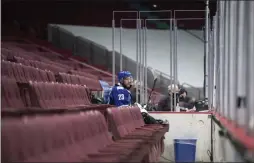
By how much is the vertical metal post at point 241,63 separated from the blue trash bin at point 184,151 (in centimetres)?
205

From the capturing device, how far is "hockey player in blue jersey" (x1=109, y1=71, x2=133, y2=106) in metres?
3.82

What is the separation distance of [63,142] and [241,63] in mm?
695

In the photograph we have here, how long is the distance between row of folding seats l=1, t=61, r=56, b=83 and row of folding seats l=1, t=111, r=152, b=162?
989 millimetres

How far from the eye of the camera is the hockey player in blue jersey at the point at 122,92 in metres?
3.82

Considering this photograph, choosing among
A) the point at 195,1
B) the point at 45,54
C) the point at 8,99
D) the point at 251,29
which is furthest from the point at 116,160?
the point at 195,1

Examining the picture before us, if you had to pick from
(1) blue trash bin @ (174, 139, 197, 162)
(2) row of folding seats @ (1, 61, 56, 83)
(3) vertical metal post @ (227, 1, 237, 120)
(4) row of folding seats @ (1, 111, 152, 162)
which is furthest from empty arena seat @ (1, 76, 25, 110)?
(1) blue trash bin @ (174, 139, 197, 162)

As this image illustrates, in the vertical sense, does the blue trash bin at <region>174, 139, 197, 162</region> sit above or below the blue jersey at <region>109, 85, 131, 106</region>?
below

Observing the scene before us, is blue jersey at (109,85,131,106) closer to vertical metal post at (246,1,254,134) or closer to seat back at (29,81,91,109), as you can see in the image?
seat back at (29,81,91,109)

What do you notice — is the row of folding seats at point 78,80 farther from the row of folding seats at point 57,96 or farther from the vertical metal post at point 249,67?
the vertical metal post at point 249,67

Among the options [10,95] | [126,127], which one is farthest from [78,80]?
[10,95]

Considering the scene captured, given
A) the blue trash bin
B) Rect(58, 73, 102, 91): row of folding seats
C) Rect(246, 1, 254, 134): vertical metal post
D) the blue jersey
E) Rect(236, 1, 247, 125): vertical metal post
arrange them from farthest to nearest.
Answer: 1. Rect(58, 73, 102, 91): row of folding seats
2. the blue jersey
3. the blue trash bin
4. Rect(236, 1, 247, 125): vertical metal post
5. Rect(246, 1, 254, 134): vertical metal post

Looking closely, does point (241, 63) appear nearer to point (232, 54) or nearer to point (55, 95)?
point (232, 54)

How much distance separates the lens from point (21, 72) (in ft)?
10.5

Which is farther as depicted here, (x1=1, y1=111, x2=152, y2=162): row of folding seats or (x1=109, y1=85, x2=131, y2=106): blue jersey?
(x1=109, y1=85, x2=131, y2=106): blue jersey
